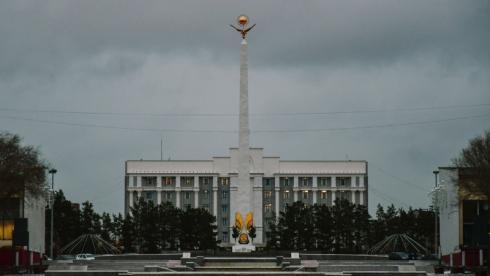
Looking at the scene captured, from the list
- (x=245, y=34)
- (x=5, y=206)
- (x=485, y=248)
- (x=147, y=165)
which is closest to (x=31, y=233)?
(x=5, y=206)

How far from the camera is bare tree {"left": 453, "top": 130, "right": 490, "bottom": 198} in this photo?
68.4 meters

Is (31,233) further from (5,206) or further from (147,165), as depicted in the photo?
(147,165)

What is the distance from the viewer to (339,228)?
115 metres

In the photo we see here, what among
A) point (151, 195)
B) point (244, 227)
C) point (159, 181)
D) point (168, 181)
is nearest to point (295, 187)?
point (168, 181)

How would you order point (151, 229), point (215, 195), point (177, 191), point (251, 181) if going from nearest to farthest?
1. point (151, 229)
2. point (251, 181)
3. point (177, 191)
4. point (215, 195)

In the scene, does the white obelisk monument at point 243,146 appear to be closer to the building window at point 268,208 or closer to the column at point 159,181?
the column at point 159,181

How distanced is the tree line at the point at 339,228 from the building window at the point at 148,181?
33436 mm

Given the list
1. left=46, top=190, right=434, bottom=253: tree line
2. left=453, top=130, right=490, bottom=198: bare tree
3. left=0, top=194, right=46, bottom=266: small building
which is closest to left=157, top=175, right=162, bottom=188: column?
left=46, top=190, right=434, bottom=253: tree line

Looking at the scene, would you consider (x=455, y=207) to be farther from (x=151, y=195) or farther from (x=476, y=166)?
(x=151, y=195)

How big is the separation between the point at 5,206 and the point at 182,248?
38.1 metres

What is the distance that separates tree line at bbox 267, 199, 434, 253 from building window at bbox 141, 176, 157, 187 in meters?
33.4

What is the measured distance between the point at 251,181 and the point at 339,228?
118 feet

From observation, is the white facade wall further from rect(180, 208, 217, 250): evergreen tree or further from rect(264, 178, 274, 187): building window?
rect(264, 178, 274, 187): building window

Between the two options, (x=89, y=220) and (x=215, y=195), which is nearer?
(x=89, y=220)
